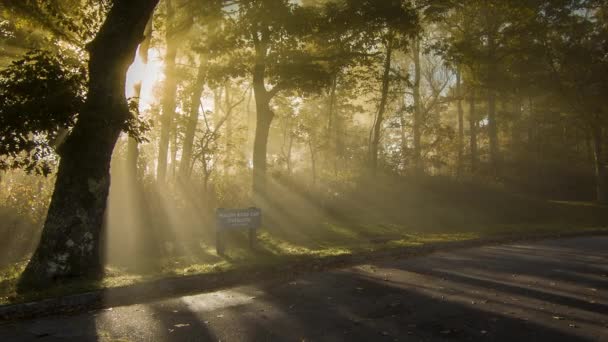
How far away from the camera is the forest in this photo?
938 cm

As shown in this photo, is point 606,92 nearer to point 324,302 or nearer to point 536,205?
point 536,205

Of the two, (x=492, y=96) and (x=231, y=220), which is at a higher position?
(x=492, y=96)

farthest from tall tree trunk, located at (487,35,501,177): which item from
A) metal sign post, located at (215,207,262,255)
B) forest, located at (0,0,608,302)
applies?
metal sign post, located at (215,207,262,255)

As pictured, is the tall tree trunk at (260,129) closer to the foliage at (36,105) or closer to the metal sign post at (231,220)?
the metal sign post at (231,220)

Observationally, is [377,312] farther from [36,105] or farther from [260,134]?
[260,134]

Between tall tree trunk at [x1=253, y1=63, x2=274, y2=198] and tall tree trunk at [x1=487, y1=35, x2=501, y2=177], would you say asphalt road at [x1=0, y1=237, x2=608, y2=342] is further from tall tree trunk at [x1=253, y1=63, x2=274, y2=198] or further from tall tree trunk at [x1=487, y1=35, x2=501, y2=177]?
tall tree trunk at [x1=487, y1=35, x2=501, y2=177]

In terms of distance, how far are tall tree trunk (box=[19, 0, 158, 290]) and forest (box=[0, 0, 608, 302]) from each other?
27mm

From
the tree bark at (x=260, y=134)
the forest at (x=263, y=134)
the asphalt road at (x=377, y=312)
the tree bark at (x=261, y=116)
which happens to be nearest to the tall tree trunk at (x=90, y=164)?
the forest at (x=263, y=134)

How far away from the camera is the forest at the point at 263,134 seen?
9.38 meters

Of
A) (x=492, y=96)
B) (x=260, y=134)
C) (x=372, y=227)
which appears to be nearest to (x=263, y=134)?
(x=260, y=134)

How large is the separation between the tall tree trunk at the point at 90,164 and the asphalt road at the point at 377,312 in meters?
2.56

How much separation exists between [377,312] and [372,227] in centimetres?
1357

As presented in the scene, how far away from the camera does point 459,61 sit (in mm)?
23750

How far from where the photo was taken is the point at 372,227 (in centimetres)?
2023
